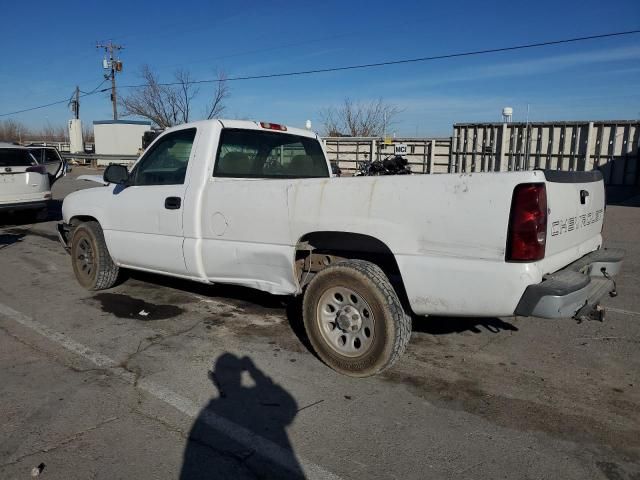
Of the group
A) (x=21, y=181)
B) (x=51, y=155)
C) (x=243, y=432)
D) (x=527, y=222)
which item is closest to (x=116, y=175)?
(x=243, y=432)

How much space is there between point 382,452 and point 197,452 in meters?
1.04

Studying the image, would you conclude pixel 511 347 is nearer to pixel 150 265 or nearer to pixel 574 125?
pixel 150 265

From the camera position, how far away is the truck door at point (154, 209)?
16.1 feet

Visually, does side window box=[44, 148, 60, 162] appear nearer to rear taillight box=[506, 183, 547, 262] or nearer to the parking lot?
the parking lot

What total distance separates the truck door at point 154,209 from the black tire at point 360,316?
62.7 inches

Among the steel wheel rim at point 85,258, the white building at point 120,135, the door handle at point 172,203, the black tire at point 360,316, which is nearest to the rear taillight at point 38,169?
the steel wheel rim at point 85,258

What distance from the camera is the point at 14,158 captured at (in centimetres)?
1159

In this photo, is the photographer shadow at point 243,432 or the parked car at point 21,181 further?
the parked car at point 21,181

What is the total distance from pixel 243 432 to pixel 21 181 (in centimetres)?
1042

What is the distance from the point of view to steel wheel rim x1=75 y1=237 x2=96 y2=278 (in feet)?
20.1

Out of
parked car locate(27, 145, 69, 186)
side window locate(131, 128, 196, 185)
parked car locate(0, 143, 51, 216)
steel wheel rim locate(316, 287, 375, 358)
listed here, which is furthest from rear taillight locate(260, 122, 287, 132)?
parked car locate(27, 145, 69, 186)

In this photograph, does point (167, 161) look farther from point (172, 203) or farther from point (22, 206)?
point (22, 206)

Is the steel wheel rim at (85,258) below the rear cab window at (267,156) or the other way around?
below

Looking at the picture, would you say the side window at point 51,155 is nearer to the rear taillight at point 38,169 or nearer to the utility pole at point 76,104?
the rear taillight at point 38,169
